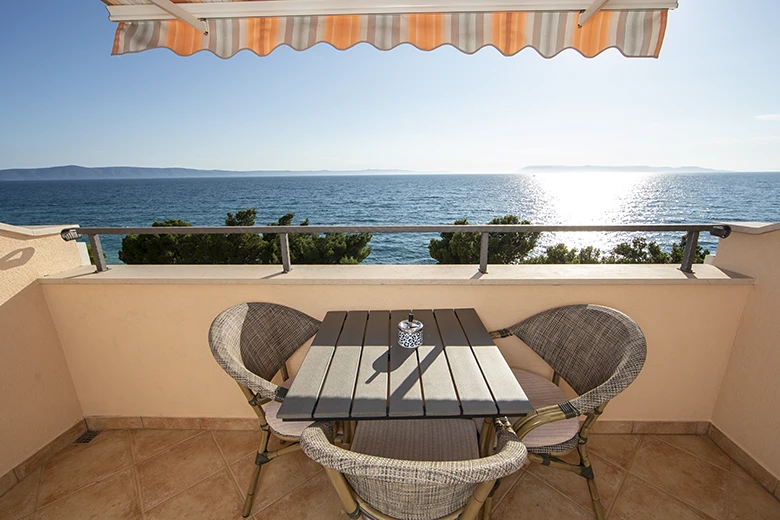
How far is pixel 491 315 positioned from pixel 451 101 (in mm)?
42895

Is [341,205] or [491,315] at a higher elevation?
[491,315]

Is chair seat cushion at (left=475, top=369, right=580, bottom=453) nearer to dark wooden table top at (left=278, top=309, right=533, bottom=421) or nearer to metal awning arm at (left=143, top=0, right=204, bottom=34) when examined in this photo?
dark wooden table top at (left=278, top=309, right=533, bottom=421)

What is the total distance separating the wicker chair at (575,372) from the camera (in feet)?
3.88

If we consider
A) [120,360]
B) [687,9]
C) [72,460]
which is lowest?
[72,460]

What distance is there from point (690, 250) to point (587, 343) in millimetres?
890

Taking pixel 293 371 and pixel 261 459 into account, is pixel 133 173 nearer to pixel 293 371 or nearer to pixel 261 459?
pixel 293 371

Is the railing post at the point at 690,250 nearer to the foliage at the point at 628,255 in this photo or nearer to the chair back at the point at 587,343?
the chair back at the point at 587,343

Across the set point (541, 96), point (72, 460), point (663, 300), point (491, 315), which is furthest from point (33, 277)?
point (541, 96)

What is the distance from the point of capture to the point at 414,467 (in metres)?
0.72

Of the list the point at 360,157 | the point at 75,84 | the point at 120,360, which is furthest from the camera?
the point at 360,157

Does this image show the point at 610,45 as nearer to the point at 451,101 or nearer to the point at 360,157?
the point at 451,101

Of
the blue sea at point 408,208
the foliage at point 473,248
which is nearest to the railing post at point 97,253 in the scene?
the foliage at point 473,248

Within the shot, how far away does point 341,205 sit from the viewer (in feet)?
152

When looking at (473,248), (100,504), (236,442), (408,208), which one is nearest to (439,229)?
(236,442)
